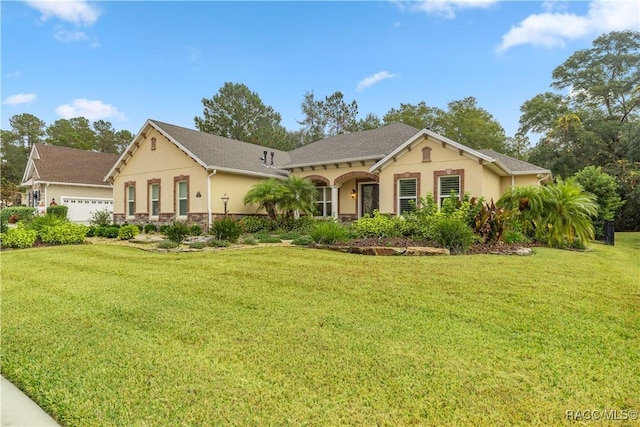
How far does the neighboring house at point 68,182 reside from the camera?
22938 mm

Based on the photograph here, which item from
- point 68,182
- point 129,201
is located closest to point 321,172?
point 129,201

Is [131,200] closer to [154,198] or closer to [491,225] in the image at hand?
[154,198]

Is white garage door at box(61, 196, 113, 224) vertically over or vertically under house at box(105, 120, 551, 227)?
under

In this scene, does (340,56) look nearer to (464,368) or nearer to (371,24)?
(371,24)

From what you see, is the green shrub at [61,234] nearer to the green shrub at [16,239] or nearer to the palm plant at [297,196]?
the green shrub at [16,239]

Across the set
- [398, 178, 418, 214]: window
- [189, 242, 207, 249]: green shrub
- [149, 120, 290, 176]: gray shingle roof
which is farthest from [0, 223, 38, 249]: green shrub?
[398, 178, 418, 214]: window

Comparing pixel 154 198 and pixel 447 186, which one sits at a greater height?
pixel 447 186

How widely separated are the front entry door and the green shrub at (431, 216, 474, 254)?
8.36 meters

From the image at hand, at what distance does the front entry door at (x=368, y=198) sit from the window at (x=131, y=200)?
13.0 m

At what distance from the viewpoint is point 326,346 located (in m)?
3.19

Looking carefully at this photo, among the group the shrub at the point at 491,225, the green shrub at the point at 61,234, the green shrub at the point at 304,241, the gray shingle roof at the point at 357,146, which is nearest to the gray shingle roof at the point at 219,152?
the gray shingle roof at the point at 357,146

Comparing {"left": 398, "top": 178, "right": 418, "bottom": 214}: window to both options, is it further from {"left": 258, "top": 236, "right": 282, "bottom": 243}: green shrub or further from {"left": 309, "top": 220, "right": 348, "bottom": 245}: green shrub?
{"left": 258, "top": 236, "right": 282, "bottom": 243}: green shrub

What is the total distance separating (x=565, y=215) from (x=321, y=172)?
34.4ft

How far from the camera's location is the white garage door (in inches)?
896
